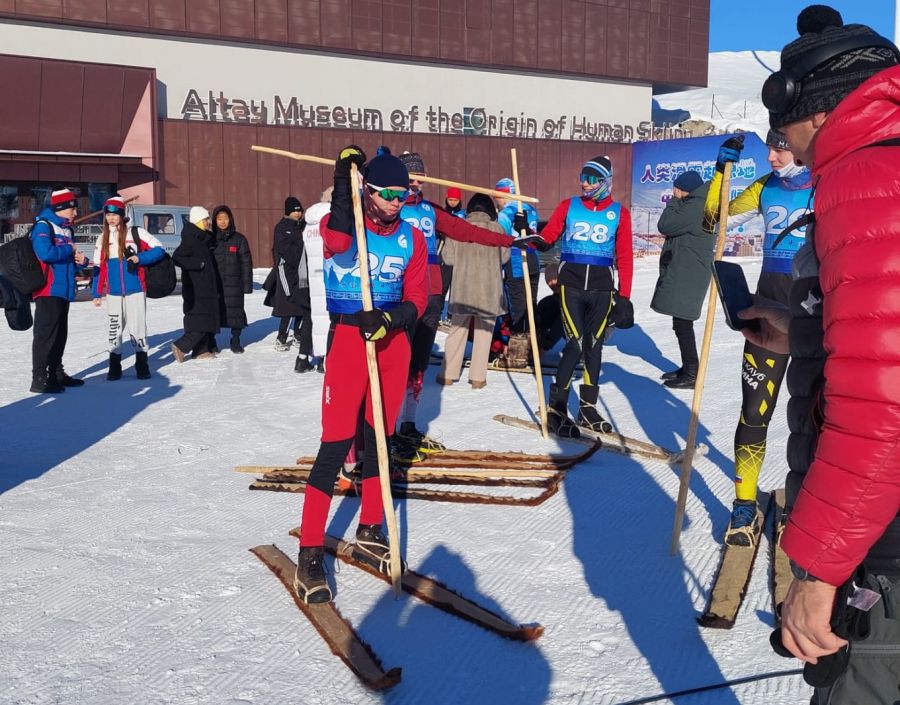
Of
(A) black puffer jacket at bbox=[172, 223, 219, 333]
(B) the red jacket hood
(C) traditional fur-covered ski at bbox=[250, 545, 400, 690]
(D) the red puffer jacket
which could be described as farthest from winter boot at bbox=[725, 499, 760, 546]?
(A) black puffer jacket at bbox=[172, 223, 219, 333]

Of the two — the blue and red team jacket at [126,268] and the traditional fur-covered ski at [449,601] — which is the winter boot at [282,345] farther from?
the traditional fur-covered ski at [449,601]

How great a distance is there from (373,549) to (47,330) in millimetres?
5718

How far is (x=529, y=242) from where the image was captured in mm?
6680

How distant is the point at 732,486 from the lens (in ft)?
19.0

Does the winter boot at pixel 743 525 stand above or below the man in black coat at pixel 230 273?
below

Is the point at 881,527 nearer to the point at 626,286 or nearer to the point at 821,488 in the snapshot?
the point at 821,488

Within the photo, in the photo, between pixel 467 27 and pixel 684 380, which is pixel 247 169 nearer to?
pixel 467 27

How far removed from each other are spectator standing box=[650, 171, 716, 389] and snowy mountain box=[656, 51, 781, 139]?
33.0 meters

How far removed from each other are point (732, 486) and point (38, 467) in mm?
4802

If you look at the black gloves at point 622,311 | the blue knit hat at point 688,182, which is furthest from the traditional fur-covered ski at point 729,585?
the blue knit hat at point 688,182

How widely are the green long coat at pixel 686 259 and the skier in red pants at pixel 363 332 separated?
5.54 m

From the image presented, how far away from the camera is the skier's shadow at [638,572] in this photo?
3.46m

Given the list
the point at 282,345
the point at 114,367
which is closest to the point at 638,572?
the point at 114,367

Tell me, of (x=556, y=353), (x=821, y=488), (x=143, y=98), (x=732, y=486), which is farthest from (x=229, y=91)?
(x=821, y=488)
